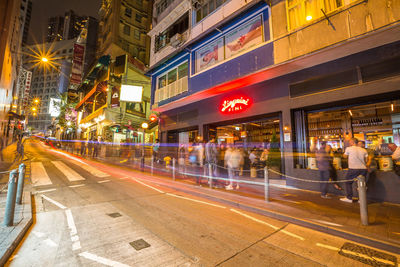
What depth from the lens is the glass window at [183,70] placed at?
14567 mm

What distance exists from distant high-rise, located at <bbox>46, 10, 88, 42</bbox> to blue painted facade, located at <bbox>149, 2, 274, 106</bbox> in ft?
395

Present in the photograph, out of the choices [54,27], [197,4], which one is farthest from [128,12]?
[54,27]

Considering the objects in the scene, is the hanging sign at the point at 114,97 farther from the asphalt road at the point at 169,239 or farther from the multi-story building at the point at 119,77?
the asphalt road at the point at 169,239

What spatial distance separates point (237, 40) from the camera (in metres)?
10.7

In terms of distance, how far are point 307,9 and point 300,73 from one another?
2.72 metres

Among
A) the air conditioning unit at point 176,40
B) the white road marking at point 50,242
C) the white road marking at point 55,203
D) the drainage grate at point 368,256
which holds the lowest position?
the drainage grate at point 368,256

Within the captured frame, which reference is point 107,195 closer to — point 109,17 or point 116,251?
point 116,251

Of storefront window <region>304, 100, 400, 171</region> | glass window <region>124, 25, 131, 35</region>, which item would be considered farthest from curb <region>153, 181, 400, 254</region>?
glass window <region>124, 25, 131, 35</region>

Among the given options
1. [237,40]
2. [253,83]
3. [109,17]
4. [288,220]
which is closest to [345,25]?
[253,83]

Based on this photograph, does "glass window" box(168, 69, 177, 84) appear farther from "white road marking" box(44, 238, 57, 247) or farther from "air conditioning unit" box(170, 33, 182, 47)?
"white road marking" box(44, 238, 57, 247)

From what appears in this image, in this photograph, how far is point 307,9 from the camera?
26.2 feet

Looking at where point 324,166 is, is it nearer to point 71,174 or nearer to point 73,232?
point 73,232

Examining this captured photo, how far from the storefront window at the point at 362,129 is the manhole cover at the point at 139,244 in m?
7.39

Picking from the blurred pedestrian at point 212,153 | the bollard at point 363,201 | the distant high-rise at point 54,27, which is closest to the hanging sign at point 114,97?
the blurred pedestrian at point 212,153
